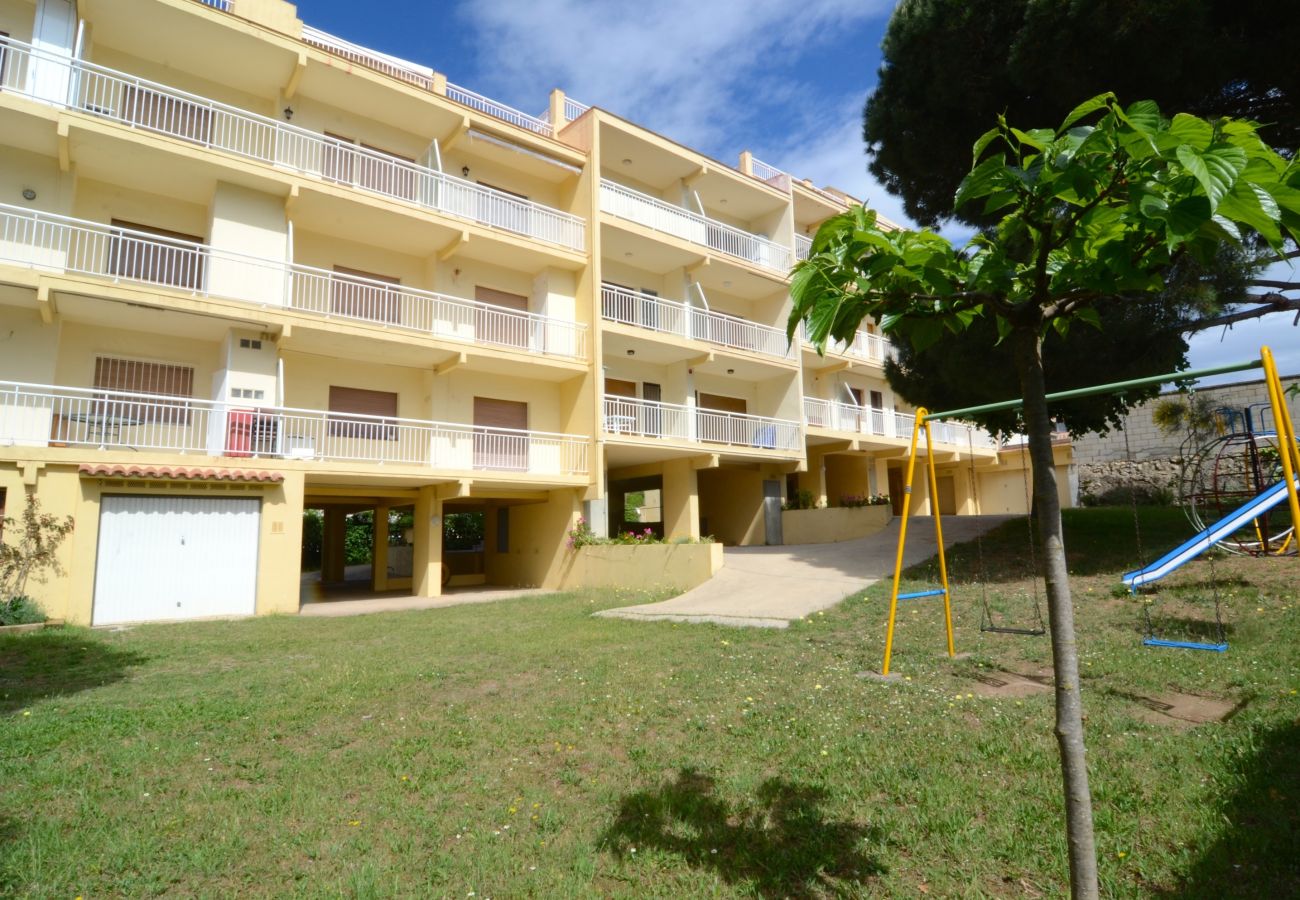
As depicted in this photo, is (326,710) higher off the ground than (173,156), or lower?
lower

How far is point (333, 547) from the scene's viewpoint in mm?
24234

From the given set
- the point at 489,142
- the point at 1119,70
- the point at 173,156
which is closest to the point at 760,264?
the point at 489,142

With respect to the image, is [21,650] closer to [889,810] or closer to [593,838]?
[593,838]

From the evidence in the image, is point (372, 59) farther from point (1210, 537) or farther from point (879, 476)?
point (879, 476)

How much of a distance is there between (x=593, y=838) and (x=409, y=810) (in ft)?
3.68

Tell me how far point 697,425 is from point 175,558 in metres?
12.1

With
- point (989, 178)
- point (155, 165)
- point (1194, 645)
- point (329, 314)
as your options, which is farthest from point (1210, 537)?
point (155, 165)

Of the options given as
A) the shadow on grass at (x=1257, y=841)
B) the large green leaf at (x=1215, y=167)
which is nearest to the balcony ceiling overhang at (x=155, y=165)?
the large green leaf at (x=1215, y=167)

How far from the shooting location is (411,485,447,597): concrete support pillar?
53.3ft

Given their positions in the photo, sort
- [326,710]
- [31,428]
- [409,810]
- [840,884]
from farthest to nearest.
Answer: [31,428] → [326,710] → [409,810] → [840,884]

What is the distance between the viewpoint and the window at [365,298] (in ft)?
50.6

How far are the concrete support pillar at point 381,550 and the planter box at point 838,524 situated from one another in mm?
11424

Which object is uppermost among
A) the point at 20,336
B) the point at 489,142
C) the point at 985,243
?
the point at 489,142

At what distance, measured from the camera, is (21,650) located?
28.7 ft
